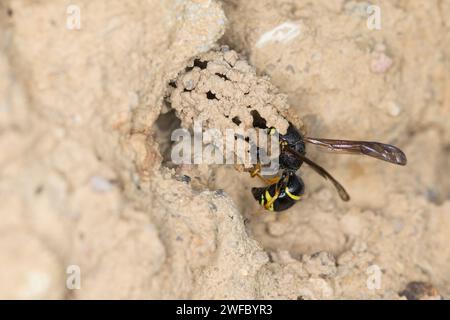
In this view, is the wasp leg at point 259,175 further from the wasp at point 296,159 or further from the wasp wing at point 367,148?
the wasp wing at point 367,148

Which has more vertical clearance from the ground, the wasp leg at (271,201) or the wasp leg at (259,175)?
the wasp leg at (259,175)

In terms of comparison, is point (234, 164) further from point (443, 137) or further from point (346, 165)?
point (443, 137)

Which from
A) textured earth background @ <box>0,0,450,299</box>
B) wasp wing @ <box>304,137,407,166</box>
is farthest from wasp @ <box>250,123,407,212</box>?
textured earth background @ <box>0,0,450,299</box>

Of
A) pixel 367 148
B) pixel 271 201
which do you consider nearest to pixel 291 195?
pixel 271 201

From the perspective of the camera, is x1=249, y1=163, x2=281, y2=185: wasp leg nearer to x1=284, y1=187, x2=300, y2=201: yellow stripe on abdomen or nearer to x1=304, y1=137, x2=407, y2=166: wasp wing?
x1=284, y1=187, x2=300, y2=201: yellow stripe on abdomen

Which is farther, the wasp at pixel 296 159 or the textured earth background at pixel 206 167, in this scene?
the wasp at pixel 296 159

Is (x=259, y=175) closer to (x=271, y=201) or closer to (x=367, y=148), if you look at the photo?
(x=271, y=201)

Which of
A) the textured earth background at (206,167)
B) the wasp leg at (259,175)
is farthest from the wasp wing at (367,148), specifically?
the wasp leg at (259,175)
